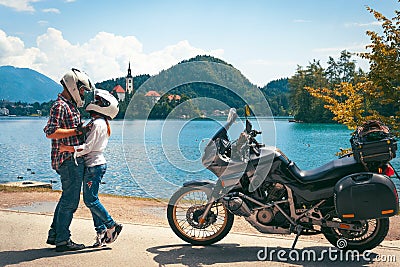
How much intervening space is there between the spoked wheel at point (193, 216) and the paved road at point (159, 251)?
0.12 meters

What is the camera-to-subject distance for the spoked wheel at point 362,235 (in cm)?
523

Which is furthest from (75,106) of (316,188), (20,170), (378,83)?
(20,170)

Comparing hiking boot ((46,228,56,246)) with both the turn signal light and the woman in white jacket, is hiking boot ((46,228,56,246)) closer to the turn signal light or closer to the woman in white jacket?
the woman in white jacket

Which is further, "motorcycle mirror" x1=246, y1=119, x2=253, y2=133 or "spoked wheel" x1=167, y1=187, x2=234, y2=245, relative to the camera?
"spoked wheel" x1=167, y1=187, x2=234, y2=245

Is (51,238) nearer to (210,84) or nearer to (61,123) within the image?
(61,123)

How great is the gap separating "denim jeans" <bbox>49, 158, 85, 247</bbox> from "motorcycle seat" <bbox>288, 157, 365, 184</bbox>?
229cm

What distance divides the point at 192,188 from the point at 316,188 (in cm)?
139

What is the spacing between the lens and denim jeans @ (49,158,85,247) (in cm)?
533

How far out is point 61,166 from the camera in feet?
17.5

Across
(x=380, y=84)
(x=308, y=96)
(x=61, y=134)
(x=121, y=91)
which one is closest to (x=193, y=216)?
(x=61, y=134)

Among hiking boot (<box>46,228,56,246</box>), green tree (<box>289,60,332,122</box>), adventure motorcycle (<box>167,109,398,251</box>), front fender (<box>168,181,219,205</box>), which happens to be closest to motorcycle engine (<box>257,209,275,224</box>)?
adventure motorcycle (<box>167,109,398,251</box>)

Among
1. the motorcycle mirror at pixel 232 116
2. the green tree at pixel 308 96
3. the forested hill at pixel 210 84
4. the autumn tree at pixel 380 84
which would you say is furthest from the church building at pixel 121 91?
the green tree at pixel 308 96

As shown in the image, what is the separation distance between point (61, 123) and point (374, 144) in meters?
3.25

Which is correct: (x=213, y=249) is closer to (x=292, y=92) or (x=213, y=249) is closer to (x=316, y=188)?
(x=316, y=188)
